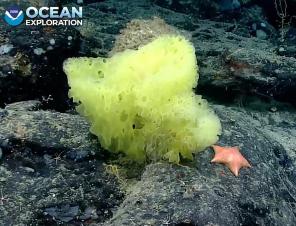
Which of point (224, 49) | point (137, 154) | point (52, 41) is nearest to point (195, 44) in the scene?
point (224, 49)

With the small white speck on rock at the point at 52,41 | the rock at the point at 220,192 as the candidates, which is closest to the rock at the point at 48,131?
the rock at the point at 220,192

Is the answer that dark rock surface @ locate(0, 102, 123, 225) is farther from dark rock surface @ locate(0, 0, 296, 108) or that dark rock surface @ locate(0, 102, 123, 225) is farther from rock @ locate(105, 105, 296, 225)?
dark rock surface @ locate(0, 0, 296, 108)

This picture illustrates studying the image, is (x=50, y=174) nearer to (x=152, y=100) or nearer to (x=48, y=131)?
(x=48, y=131)

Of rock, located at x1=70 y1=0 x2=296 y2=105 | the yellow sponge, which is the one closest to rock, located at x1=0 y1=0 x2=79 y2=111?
rock, located at x1=70 y1=0 x2=296 y2=105

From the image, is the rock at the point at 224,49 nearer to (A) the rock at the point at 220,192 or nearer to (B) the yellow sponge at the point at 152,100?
(A) the rock at the point at 220,192

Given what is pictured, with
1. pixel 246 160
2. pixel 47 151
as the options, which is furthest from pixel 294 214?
pixel 47 151

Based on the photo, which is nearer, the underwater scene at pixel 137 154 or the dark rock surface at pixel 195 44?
the underwater scene at pixel 137 154

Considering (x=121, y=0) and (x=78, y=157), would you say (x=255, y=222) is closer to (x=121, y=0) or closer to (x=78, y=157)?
(x=78, y=157)
